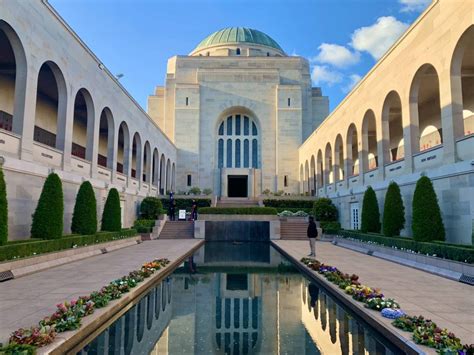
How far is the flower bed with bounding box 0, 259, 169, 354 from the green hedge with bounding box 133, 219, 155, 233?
13.9 m

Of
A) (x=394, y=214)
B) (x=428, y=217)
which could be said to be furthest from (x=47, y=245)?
(x=394, y=214)

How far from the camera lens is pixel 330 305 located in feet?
23.2

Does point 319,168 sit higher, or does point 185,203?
point 319,168

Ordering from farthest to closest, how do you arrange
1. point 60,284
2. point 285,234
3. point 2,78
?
1. point 285,234
2. point 2,78
3. point 60,284

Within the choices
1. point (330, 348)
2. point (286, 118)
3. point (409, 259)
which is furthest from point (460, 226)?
point (286, 118)

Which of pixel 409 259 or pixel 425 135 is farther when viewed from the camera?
pixel 425 135

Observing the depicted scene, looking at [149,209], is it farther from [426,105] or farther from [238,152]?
[426,105]

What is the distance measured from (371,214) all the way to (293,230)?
702cm

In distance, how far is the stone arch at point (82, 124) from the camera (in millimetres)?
17016

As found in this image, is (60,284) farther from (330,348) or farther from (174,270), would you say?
(330,348)

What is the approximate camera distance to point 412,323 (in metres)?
4.87

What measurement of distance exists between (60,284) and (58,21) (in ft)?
36.0

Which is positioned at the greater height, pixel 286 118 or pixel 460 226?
pixel 286 118

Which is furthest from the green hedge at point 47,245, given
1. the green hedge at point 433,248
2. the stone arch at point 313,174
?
the stone arch at point 313,174
